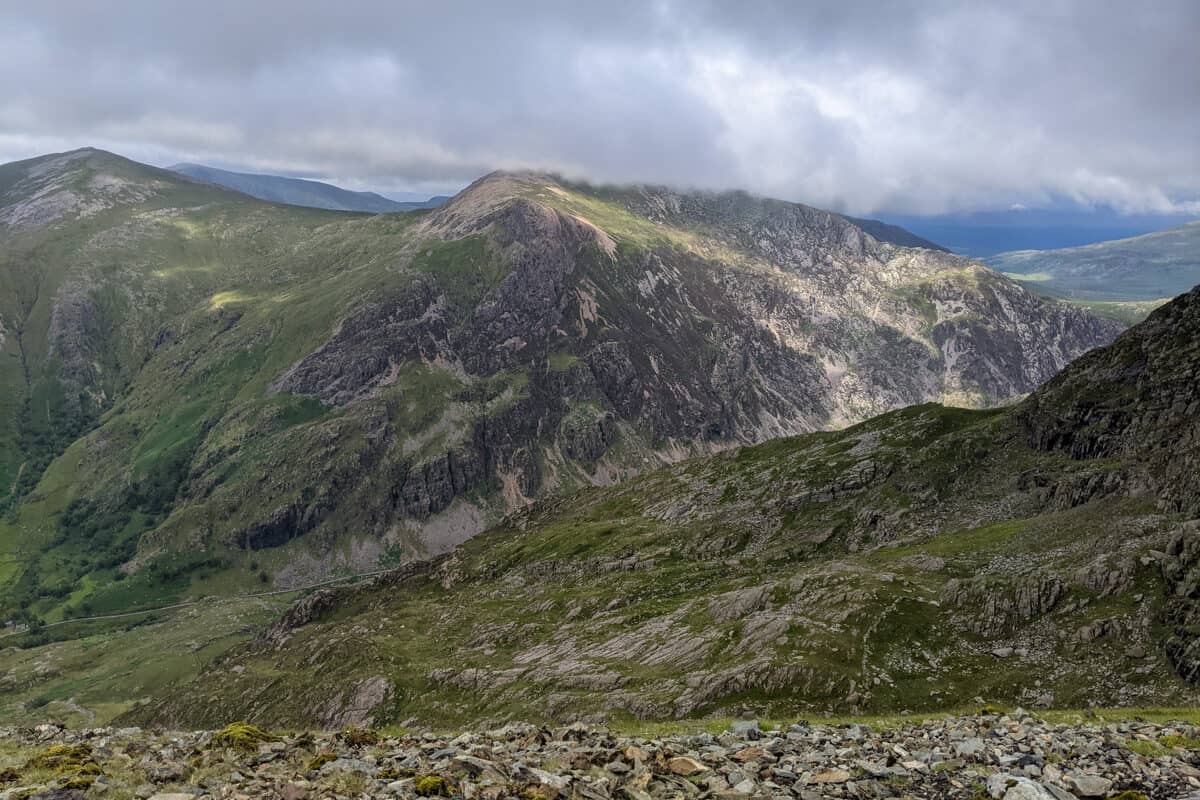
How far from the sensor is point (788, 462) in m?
177

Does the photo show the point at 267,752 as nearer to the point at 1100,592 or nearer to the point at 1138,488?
the point at 1100,592

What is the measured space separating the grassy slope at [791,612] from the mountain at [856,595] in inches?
16.4

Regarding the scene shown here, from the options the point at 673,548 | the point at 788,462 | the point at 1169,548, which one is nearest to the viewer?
the point at 1169,548

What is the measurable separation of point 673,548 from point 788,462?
4171cm

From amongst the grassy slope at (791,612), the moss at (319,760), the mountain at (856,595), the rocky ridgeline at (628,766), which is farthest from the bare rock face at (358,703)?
the moss at (319,760)

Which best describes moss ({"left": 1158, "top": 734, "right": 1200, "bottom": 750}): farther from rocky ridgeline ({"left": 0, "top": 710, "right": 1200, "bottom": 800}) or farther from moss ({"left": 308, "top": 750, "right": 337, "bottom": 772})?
moss ({"left": 308, "top": 750, "right": 337, "bottom": 772})

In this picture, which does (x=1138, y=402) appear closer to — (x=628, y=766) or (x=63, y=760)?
(x=628, y=766)

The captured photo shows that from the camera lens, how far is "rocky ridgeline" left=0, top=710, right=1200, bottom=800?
21109 millimetres

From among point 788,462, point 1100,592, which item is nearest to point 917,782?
point 1100,592

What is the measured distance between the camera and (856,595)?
282 feet

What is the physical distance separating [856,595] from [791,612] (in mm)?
8686

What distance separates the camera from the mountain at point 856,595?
68.6m

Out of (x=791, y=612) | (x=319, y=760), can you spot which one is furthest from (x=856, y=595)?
(x=319, y=760)

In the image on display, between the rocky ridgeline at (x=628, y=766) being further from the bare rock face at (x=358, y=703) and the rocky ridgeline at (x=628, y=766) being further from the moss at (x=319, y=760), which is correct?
the bare rock face at (x=358, y=703)
